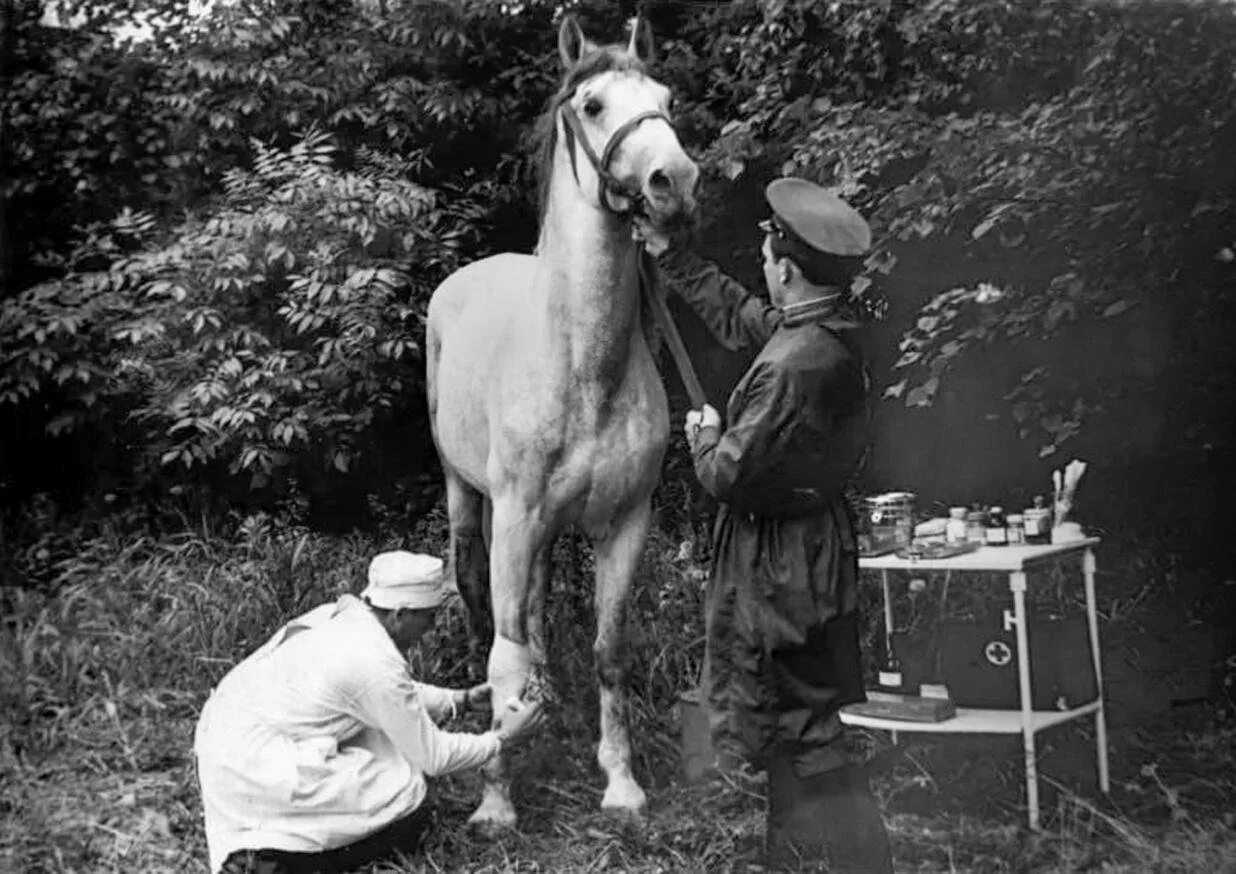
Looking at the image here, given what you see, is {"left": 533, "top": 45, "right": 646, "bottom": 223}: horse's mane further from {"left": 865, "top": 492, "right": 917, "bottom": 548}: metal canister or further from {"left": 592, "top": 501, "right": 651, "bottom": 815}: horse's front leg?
{"left": 865, "top": 492, "right": 917, "bottom": 548}: metal canister

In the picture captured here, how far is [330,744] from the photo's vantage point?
301 cm

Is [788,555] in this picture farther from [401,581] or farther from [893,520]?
[401,581]

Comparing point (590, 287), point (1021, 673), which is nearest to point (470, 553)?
point (590, 287)

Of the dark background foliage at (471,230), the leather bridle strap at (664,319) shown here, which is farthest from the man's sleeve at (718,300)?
the dark background foliage at (471,230)

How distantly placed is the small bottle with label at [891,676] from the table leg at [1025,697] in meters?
0.31

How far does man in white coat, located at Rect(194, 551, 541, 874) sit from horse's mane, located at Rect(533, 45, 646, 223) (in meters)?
1.02

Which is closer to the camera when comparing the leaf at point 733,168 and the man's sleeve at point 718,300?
the man's sleeve at point 718,300

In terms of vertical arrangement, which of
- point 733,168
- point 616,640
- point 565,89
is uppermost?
point 565,89

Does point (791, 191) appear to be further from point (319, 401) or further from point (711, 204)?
point (319, 401)

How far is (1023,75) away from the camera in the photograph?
3.45 metres

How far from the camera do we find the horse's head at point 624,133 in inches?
113

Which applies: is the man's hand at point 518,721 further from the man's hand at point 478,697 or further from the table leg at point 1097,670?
the table leg at point 1097,670

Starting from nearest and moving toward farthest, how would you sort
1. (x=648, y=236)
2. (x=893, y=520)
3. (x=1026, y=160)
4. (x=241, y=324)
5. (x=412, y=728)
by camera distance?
(x=412, y=728)
(x=648, y=236)
(x=893, y=520)
(x=1026, y=160)
(x=241, y=324)

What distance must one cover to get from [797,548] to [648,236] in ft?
2.72
